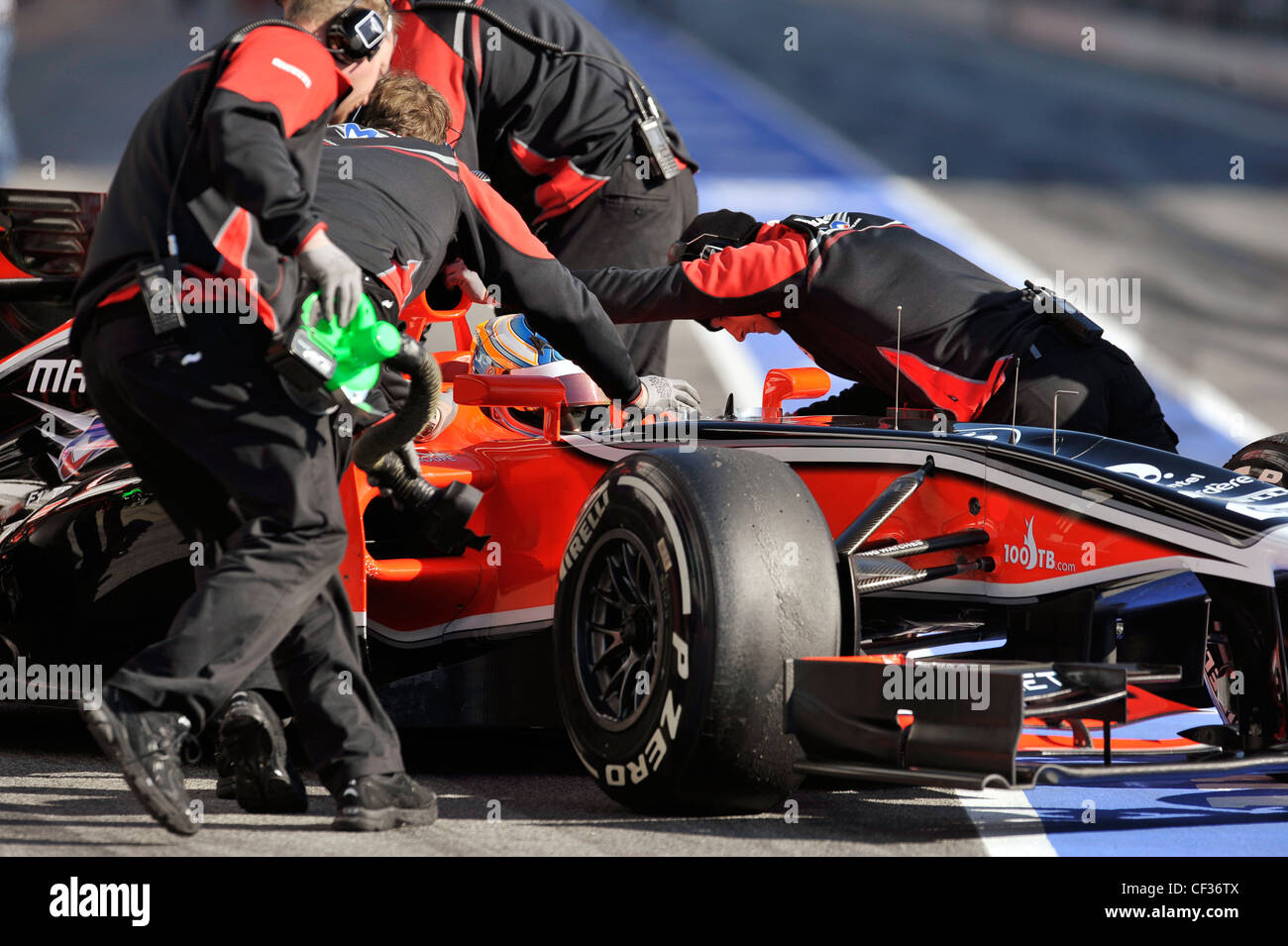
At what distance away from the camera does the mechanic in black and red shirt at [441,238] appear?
11.6 feet

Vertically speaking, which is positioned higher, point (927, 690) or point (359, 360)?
point (359, 360)

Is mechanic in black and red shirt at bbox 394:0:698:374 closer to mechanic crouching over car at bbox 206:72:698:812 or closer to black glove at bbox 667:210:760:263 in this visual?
black glove at bbox 667:210:760:263

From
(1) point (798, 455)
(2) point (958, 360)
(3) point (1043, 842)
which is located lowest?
(3) point (1043, 842)

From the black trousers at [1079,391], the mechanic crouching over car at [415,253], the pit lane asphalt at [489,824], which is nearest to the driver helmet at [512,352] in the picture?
the mechanic crouching over car at [415,253]

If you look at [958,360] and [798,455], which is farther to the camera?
[958,360]

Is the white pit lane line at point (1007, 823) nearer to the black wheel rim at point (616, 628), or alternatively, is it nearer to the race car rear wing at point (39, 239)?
the black wheel rim at point (616, 628)

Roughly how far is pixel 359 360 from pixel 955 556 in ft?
4.29

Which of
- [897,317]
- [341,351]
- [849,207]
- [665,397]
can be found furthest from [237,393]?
[849,207]

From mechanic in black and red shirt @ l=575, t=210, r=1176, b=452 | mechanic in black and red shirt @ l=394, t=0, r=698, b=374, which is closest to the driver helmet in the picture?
mechanic in black and red shirt @ l=575, t=210, r=1176, b=452

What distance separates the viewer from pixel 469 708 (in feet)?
13.4

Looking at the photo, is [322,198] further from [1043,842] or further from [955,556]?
[1043,842]

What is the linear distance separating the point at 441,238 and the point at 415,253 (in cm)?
10

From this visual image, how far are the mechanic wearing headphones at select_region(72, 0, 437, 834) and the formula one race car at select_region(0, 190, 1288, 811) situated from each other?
55cm
